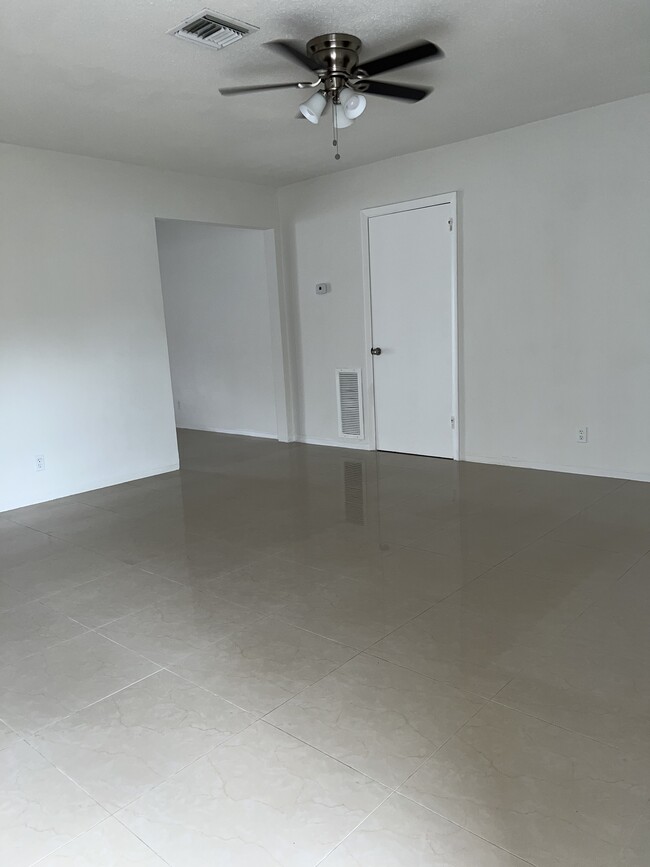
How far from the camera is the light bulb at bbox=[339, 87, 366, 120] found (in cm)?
317

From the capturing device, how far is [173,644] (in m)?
2.61

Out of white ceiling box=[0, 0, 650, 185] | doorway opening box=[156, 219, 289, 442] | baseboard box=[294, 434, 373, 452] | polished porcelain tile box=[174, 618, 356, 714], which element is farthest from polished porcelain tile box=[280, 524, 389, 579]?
doorway opening box=[156, 219, 289, 442]

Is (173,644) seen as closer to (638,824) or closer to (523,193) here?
(638,824)

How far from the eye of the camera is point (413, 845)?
5.14 ft

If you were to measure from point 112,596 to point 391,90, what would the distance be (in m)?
2.88

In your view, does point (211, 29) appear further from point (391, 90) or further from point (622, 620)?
point (622, 620)

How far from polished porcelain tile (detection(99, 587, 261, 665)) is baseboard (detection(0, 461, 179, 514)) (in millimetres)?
2392

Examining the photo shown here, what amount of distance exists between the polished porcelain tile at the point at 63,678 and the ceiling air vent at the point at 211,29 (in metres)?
2.73

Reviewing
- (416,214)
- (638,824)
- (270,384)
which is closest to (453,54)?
(416,214)

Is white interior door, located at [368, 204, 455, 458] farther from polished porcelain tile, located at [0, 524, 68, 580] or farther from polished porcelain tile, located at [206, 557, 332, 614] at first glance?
polished porcelain tile, located at [0, 524, 68, 580]

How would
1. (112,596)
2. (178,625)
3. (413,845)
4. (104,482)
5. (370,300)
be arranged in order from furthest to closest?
(370,300), (104,482), (112,596), (178,625), (413,845)

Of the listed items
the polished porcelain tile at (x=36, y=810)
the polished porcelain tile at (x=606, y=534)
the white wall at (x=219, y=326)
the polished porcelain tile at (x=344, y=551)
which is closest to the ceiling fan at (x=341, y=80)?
the polished porcelain tile at (x=344, y=551)

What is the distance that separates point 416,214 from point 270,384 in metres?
2.45

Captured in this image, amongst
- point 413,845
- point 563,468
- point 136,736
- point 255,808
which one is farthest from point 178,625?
point 563,468
